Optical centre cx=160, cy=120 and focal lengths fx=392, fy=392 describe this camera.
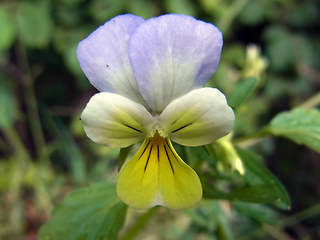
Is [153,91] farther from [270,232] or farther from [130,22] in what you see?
[270,232]

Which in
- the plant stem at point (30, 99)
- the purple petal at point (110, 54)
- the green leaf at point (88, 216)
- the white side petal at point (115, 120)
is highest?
the purple petal at point (110, 54)

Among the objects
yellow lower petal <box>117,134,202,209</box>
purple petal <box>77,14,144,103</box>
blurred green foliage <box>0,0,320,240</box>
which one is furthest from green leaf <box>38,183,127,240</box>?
blurred green foliage <box>0,0,320,240</box>

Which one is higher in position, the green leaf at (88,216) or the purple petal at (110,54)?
the purple petal at (110,54)

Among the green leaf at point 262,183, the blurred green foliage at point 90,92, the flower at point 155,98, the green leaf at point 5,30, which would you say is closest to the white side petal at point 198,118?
the flower at point 155,98

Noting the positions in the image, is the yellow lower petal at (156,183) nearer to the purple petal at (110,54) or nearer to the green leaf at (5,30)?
the purple petal at (110,54)

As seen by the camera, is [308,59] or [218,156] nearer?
[218,156]

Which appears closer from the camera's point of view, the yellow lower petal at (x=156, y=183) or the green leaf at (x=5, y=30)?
the yellow lower petal at (x=156, y=183)

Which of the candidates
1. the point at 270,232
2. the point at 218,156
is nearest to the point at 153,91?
the point at 218,156
